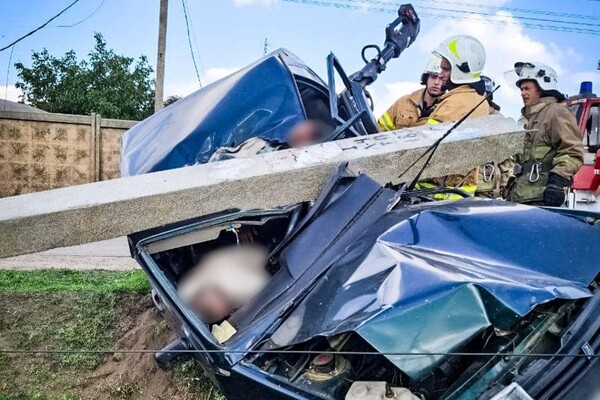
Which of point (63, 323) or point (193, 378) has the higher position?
→ point (193, 378)

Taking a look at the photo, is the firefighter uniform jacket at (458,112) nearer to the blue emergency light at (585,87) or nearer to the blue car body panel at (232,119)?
the blue car body panel at (232,119)

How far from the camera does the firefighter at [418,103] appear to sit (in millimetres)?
4141

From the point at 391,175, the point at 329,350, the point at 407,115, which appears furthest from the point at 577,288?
the point at 407,115

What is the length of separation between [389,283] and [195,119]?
166 centimetres

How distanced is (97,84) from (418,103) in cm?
1845

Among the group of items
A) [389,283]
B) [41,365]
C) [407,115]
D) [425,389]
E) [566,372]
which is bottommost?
[41,365]

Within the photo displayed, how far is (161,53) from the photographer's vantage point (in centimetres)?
1238

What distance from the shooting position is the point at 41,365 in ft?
11.9

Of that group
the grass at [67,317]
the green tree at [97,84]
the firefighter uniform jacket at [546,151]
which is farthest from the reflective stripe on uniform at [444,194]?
the green tree at [97,84]

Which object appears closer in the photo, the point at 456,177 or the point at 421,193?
the point at 421,193

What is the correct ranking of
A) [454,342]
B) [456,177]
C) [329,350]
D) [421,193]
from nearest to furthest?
1. [454,342]
2. [329,350]
3. [421,193]
4. [456,177]

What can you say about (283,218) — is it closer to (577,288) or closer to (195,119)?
(195,119)

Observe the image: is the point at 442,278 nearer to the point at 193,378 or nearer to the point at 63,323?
the point at 193,378

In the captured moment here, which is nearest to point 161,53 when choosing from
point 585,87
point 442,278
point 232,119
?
point 585,87
